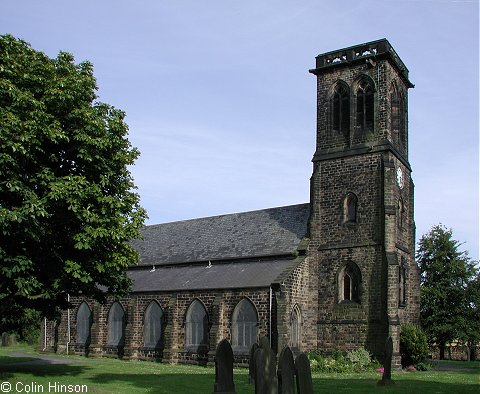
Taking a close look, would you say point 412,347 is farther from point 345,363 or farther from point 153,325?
point 153,325

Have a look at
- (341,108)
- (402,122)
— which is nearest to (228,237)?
(341,108)

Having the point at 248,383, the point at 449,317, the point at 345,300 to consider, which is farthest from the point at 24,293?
the point at 449,317

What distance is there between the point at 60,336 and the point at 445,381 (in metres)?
28.7

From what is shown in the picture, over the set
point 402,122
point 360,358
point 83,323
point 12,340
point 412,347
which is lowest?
point 12,340

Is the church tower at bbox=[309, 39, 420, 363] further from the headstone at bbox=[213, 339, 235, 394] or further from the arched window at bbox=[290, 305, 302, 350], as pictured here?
the headstone at bbox=[213, 339, 235, 394]

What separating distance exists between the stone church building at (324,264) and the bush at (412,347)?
1191 millimetres

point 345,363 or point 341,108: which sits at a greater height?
point 341,108

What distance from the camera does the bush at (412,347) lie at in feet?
108

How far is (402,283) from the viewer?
3453 cm

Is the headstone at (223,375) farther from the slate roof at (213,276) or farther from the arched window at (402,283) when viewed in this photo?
the arched window at (402,283)

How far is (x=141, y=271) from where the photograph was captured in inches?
1684

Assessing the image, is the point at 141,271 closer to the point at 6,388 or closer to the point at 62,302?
the point at 62,302

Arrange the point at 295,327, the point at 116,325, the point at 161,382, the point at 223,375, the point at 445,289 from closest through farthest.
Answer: the point at 223,375 < the point at 161,382 < the point at 295,327 < the point at 116,325 < the point at 445,289

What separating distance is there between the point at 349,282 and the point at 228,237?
9.48m
